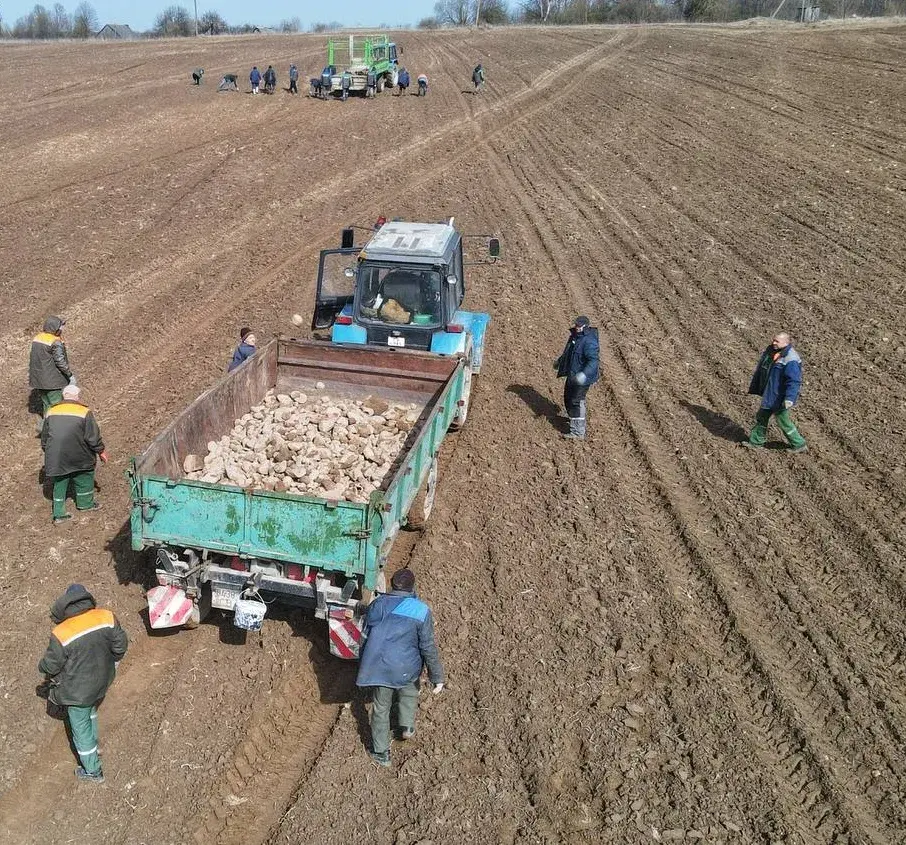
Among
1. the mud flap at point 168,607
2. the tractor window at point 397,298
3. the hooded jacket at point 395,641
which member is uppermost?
the tractor window at point 397,298

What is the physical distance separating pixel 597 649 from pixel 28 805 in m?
4.13

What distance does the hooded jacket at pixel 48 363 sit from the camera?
9.67 metres

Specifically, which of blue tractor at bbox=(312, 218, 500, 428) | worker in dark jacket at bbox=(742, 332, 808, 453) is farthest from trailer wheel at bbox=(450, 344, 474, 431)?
worker in dark jacket at bbox=(742, 332, 808, 453)

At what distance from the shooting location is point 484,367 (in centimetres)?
1199

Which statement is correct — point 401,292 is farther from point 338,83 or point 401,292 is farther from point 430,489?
point 338,83

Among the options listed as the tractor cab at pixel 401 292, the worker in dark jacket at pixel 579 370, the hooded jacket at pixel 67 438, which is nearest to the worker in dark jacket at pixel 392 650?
the hooded jacket at pixel 67 438

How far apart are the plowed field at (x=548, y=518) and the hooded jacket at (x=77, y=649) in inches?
27.5

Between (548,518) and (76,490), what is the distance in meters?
4.68

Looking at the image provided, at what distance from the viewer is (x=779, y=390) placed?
9.50m

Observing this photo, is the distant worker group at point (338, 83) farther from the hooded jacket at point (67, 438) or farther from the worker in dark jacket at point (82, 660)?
the worker in dark jacket at point (82, 660)

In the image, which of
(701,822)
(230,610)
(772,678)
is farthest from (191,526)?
(772,678)

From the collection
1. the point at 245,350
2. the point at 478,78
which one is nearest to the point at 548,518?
the point at 245,350

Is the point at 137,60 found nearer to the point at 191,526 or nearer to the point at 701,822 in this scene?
the point at 191,526

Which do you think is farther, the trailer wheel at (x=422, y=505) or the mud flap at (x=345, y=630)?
the trailer wheel at (x=422, y=505)
